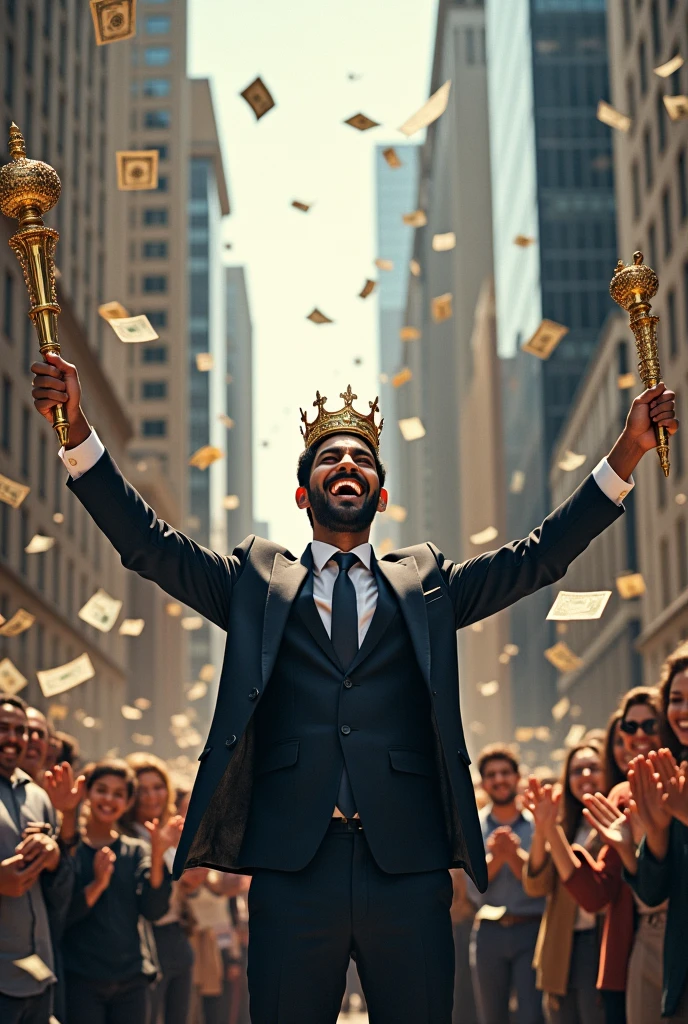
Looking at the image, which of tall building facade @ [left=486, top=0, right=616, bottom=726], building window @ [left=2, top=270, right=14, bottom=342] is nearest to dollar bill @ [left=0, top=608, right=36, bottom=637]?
building window @ [left=2, top=270, right=14, bottom=342]

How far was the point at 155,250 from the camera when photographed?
4400 inches

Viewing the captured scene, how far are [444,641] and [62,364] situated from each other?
1.48m

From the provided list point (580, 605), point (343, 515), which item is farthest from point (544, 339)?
point (343, 515)

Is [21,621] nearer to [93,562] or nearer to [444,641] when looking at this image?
[444,641]

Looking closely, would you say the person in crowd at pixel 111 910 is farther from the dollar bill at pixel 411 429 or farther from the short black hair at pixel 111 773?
the dollar bill at pixel 411 429

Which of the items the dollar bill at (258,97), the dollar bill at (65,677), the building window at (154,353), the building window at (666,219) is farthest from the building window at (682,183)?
the building window at (154,353)

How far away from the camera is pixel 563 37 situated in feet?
277

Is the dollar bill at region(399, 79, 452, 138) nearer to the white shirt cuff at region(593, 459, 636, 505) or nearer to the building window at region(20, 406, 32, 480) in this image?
the white shirt cuff at region(593, 459, 636, 505)

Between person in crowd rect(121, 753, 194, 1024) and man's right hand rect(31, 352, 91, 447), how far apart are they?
5.73m

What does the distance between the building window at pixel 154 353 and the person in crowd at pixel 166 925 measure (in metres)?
99.9

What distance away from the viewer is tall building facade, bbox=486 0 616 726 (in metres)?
79.7

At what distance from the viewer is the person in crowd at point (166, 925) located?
1042 cm

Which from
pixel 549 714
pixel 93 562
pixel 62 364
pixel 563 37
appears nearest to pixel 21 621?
pixel 62 364

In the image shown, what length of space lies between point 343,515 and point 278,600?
0.35m
